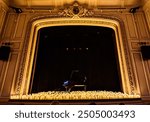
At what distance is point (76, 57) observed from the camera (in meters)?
4.31

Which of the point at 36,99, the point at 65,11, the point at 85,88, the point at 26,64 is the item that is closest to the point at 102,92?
the point at 85,88

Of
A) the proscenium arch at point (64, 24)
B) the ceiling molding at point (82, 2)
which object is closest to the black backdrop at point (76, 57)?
the proscenium arch at point (64, 24)

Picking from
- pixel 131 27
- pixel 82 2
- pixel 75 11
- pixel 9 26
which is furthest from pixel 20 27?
pixel 131 27

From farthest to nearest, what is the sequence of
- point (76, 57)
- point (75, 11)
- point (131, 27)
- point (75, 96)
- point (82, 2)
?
1. point (82, 2)
2. point (75, 11)
3. point (131, 27)
4. point (76, 57)
5. point (75, 96)

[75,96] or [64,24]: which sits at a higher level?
[64,24]

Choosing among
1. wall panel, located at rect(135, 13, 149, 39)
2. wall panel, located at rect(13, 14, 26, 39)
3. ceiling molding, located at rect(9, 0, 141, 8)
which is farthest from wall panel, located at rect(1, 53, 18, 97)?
wall panel, located at rect(135, 13, 149, 39)

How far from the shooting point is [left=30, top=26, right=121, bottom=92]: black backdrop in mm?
3904

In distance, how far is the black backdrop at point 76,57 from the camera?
12.8 feet

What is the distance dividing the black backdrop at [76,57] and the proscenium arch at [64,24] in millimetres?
97

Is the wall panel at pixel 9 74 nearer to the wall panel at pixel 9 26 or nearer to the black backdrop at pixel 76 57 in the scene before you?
the black backdrop at pixel 76 57

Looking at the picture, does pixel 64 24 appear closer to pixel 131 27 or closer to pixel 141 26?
pixel 131 27

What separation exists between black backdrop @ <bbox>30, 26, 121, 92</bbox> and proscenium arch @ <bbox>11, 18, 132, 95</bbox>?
97 millimetres

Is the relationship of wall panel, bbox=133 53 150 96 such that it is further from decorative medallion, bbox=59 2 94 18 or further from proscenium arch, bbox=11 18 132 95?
decorative medallion, bbox=59 2 94 18

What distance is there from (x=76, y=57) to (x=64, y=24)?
3.04ft
